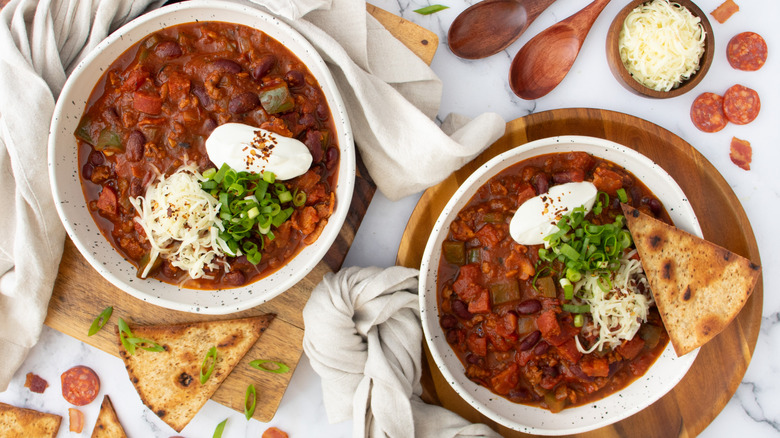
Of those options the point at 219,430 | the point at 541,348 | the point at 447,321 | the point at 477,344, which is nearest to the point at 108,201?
the point at 219,430

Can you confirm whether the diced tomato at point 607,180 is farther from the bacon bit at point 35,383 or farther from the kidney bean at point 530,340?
the bacon bit at point 35,383

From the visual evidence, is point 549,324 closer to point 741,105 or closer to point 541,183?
point 541,183

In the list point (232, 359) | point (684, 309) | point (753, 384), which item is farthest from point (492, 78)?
point (753, 384)

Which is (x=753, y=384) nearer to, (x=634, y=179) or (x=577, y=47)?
(x=634, y=179)

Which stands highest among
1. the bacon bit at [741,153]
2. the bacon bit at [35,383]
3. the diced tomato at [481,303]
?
the bacon bit at [741,153]

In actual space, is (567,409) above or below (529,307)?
below

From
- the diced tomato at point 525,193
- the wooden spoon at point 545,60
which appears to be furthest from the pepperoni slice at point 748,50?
the diced tomato at point 525,193
